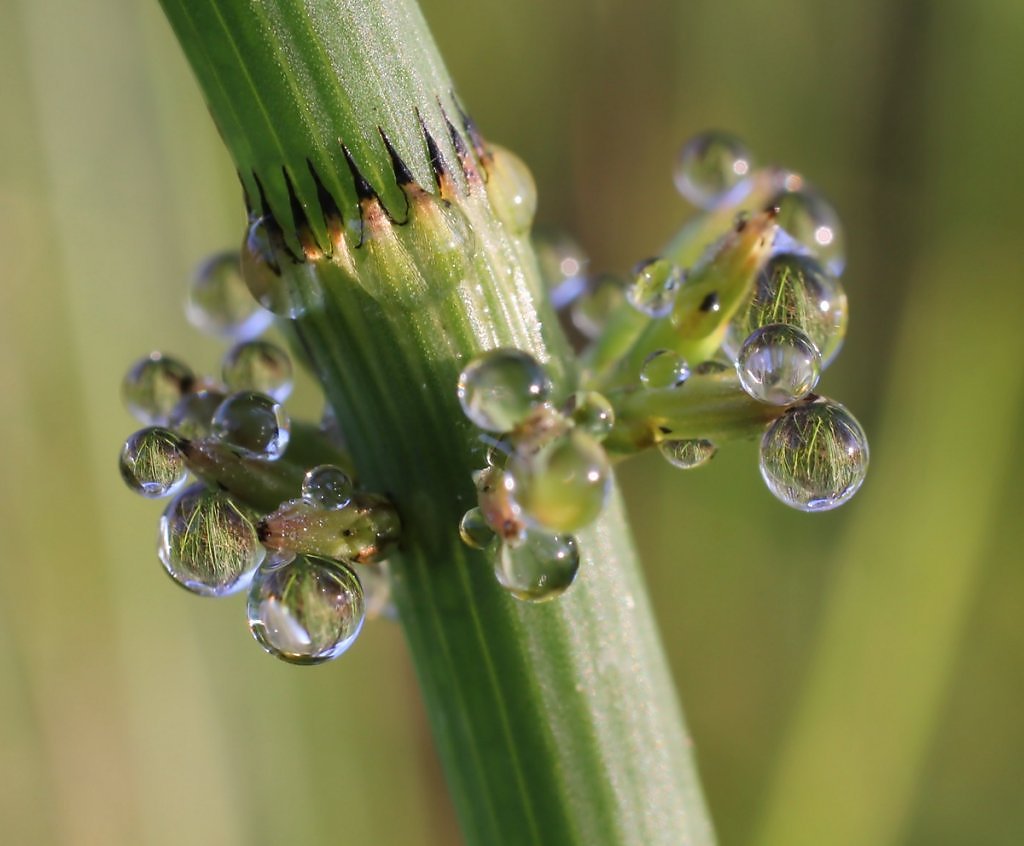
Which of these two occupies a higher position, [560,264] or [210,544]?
[560,264]

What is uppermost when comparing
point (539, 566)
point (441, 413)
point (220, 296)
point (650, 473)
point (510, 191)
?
point (650, 473)

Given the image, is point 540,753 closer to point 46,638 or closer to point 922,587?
point 46,638

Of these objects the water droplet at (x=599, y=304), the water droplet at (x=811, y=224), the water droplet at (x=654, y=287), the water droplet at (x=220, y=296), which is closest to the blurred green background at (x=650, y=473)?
the water droplet at (x=220, y=296)

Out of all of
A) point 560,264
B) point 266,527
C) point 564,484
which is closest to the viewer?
point 564,484

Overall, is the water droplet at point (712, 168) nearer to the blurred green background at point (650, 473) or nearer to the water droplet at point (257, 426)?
the water droplet at point (257, 426)

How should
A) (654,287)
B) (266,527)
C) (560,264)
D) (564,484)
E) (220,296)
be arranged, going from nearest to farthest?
(564,484), (266,527), (654,287), (220,296), (560,264)

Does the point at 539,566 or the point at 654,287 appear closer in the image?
the point at 539,566

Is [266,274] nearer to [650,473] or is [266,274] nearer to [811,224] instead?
[811,224]

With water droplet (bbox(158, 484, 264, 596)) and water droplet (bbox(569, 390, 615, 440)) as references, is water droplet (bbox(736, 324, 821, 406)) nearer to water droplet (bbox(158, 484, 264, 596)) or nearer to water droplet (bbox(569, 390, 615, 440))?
water droplet (bbox(569, 390, 615, 440))

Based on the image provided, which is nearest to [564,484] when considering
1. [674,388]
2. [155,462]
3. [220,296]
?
[674,388]
